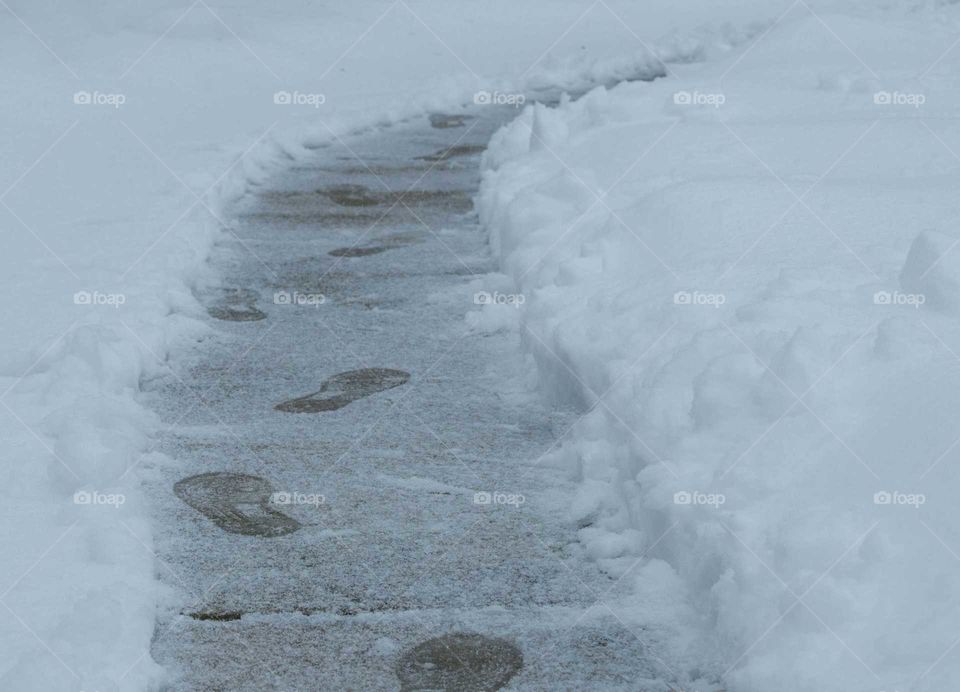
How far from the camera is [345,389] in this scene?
430cm

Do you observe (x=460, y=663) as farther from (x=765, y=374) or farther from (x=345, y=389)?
(x=345, y=389)

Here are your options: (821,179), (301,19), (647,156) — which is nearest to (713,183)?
(821,179)

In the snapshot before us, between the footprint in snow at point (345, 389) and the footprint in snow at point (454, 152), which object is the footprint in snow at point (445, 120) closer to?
the footprint in snow at point (454, 152)

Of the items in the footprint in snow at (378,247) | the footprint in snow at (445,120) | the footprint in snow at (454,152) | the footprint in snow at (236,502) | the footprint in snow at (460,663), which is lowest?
the footprint in snow at (460,663)

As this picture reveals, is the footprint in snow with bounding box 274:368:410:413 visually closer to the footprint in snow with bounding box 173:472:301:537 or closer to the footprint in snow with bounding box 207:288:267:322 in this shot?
the footprint in snow with bounding box 173:472:301:537

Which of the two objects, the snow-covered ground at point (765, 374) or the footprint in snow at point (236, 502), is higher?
the snow-covered ground at point (765, 374)

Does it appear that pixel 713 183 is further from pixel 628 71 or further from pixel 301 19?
pixel 301 19

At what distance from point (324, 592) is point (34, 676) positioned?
2.43 ft

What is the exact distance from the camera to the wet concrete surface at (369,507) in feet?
8.84

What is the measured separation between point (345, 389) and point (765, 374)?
1631 millimetres

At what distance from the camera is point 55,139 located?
8383 millimetres

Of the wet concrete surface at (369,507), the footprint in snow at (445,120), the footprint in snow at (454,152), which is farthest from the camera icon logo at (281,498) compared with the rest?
the footprint in snow at (445,120)

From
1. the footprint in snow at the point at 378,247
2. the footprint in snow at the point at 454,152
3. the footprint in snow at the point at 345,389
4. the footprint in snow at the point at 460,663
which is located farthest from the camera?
the footprint in snow at the point at 454,152

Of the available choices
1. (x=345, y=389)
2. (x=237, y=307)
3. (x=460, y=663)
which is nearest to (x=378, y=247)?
(x=237, y=307)
